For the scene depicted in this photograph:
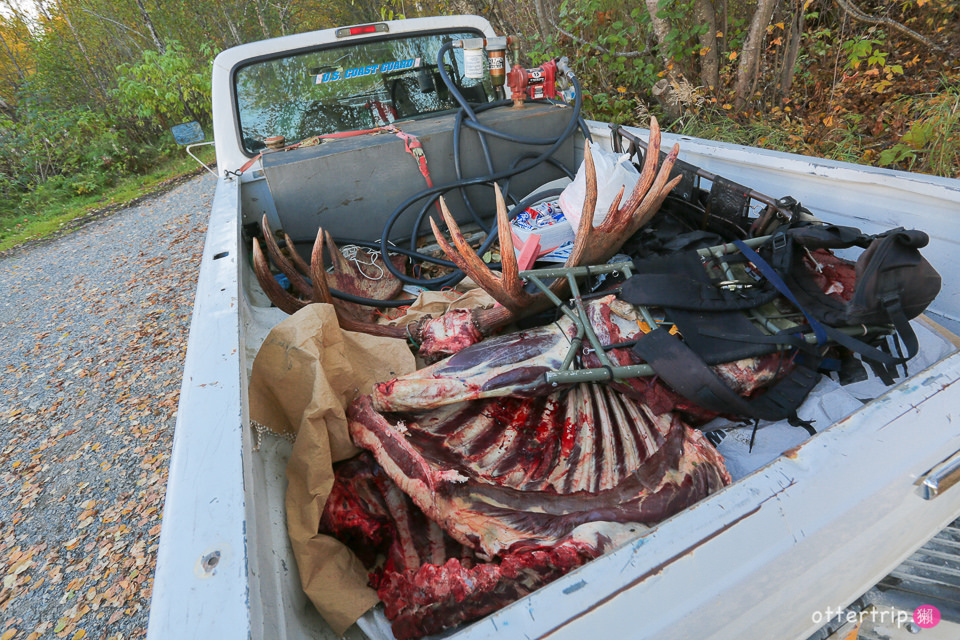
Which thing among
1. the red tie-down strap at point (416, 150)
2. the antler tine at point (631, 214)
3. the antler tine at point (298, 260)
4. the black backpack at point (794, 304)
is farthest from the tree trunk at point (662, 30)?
the antler tine at point (298, 260)

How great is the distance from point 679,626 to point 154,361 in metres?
4.53

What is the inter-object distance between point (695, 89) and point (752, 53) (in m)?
0.57

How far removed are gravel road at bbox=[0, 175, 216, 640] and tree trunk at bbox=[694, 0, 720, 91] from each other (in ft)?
18.7

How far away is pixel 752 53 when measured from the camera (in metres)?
5.02

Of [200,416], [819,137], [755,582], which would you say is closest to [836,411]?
[755,582]

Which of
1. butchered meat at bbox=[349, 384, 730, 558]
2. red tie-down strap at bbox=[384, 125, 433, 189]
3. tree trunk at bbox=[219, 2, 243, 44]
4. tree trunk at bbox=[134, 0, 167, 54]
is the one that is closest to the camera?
butchered meat at bbox=[349, 384, 730, 558]

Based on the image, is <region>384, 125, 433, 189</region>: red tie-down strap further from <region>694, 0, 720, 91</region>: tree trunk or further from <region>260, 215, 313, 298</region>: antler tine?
<region>694, 0, 720, 91</region>: tree trunk

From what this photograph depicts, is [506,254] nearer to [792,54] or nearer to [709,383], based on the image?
[709,383]

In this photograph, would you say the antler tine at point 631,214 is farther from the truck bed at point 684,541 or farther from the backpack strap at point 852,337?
the truck bed at point 684,541

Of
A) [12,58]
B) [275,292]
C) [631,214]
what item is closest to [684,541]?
[631,214]

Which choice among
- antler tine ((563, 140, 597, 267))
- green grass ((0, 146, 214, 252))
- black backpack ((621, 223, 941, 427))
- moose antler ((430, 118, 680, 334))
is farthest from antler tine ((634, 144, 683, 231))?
green grass ((0, 146, 214, 252))

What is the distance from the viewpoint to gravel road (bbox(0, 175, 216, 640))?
2518 mm

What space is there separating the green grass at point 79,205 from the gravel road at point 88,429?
1.81 m

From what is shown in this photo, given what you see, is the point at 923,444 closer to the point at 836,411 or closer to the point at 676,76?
the point at 836,411
